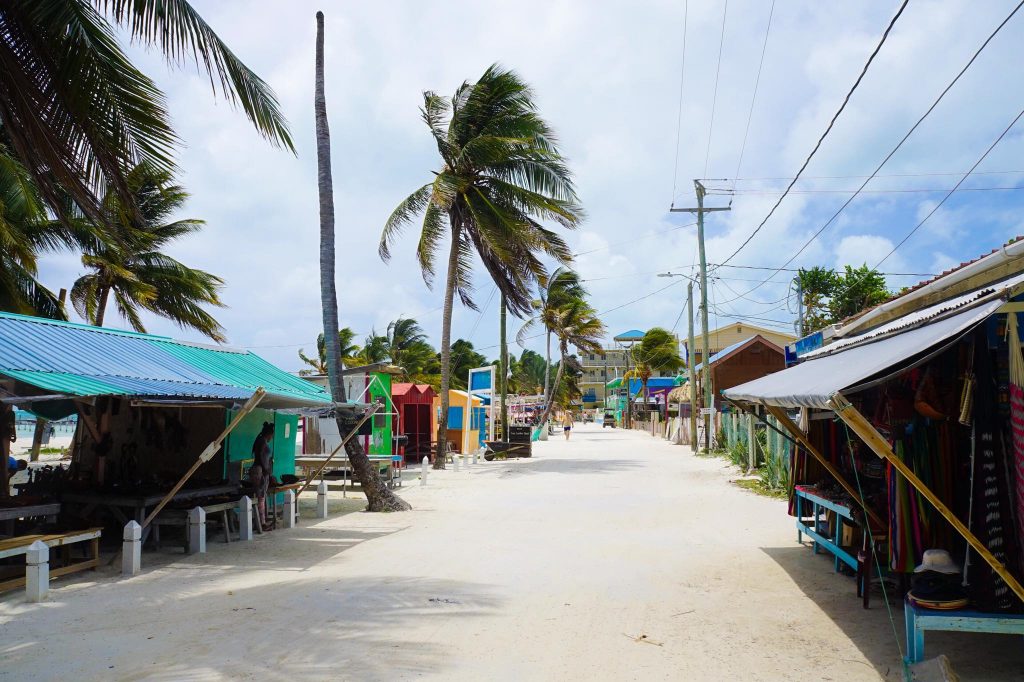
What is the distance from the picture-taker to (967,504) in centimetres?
551

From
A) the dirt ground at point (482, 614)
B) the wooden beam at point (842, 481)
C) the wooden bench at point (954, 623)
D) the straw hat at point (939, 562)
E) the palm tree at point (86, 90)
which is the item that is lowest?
the dirt ground at point (482, 614)

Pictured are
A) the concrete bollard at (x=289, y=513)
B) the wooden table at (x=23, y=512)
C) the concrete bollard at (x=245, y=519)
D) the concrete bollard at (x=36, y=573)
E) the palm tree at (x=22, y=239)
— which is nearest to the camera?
the concrete bollard at (x=36, y=573)

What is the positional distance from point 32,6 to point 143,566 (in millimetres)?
5856

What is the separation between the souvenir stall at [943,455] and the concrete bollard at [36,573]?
6.76 m

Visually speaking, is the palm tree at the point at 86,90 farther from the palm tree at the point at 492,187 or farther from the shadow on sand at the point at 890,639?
the palm tree at the point at 492,187

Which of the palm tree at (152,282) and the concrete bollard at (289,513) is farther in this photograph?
the palm tree at (152,282)

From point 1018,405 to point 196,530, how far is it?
28.7 feet

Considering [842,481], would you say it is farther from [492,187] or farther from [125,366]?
[492,187]

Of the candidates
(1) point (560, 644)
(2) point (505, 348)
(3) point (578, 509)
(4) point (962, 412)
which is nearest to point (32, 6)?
(1) point (560, 644)

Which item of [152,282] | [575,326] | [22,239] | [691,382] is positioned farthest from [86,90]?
[575,326]

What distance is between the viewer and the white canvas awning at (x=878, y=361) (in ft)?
14.5

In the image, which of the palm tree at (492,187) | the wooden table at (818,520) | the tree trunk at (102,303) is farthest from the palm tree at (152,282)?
the wooden table at (818,520)

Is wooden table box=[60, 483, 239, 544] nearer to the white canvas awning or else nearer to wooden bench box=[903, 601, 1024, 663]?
the white canvas awning

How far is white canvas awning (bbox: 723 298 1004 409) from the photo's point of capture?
14.5ft
